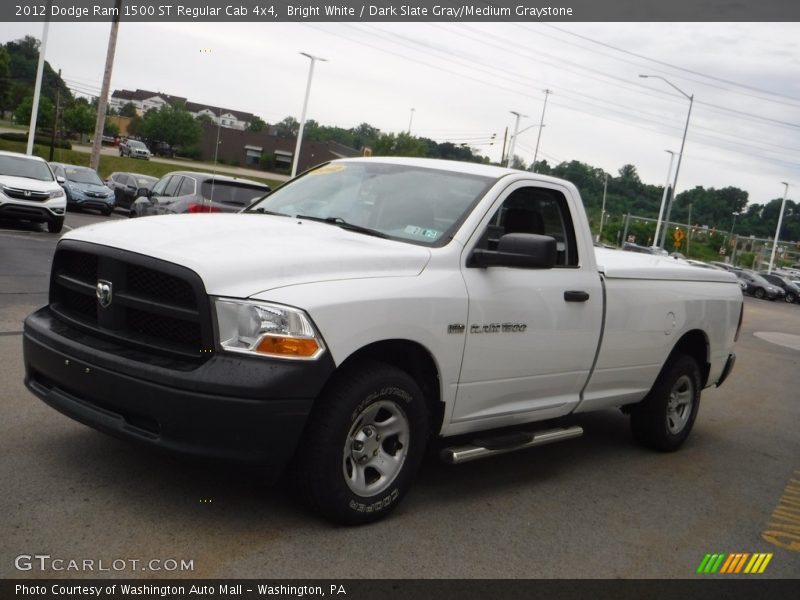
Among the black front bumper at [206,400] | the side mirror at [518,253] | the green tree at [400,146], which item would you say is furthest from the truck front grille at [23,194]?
the green tree at [400,146]

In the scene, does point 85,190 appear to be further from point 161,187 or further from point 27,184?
point 161,187

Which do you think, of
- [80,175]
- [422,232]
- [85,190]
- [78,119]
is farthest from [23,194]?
[78,119]

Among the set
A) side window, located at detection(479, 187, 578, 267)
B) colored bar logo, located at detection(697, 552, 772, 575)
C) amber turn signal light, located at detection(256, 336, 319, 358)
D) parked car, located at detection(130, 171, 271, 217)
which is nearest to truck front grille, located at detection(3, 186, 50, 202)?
parked car, located at detection(130, 171, 271, 217)

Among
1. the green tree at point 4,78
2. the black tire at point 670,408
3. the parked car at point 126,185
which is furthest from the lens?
the green tree at point 4,78

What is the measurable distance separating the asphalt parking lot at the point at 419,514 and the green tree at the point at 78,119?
76.7 meters

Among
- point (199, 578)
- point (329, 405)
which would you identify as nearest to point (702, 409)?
point (329, 405)

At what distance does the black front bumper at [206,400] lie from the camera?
372 cm

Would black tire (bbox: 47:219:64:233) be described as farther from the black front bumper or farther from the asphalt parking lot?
the black front bumper

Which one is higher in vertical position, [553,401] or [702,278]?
[702,278]

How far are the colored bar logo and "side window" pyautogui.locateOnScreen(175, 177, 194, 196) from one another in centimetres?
1203

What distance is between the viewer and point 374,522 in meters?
4.38

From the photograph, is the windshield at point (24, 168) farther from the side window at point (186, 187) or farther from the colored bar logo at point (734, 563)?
the colored bar logo at point (734, 563)
